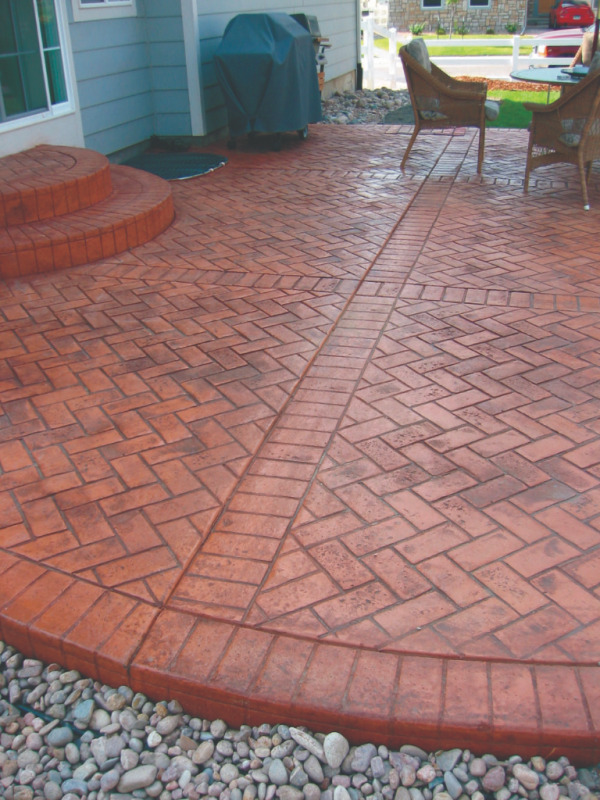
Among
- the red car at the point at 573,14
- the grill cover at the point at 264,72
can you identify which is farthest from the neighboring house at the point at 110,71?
the red car at the point at 573,14

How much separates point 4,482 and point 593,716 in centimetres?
206

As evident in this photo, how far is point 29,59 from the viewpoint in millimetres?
5984

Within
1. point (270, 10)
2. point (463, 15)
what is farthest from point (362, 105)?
point (463, 15)

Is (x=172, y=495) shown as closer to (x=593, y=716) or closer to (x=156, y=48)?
(x=593, y=716)

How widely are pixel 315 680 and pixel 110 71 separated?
663 cm

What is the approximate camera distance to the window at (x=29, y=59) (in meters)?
5.73

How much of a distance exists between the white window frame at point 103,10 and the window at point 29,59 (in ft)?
1.05

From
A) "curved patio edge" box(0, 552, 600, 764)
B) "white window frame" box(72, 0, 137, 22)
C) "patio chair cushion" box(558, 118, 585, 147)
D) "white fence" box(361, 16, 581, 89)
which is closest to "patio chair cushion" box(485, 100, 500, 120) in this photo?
"patio chair cushion" box(558, 118, 585, 147)

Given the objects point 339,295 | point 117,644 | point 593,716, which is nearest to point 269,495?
point 117,644

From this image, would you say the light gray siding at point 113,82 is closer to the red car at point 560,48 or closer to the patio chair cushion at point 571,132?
the patio chair cushion at point 571,132

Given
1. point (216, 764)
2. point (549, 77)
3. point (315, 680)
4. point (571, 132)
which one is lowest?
point (216, 764)

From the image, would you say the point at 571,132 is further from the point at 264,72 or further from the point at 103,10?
the point at 103,10

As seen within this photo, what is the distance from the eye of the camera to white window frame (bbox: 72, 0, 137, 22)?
6.45m

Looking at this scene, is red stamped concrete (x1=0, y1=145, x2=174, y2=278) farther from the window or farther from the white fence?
the white fence
